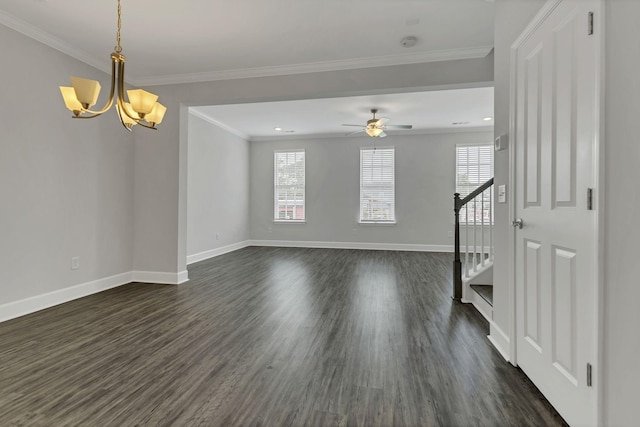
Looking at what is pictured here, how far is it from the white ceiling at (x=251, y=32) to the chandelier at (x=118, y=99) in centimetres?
84

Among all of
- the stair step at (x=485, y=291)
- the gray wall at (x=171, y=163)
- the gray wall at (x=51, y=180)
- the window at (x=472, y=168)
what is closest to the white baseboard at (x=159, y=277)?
the gray wall at (x=171, y=163)

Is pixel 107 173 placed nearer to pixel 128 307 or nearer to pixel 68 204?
pixel 68 204

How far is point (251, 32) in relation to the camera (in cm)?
324

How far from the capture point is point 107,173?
4.14m

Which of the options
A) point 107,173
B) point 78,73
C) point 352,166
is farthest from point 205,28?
point 352,166

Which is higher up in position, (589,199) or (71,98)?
(71,98)

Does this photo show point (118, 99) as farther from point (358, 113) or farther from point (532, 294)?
point (358, 113)

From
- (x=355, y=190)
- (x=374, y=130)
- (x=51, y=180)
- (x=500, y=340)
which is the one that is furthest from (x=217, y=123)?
(x=500, y=340)

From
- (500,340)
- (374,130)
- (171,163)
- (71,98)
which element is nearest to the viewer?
→ (71,98)

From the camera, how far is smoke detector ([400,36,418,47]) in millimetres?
3326

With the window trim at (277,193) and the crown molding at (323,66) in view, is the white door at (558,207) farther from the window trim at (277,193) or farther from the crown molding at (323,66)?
the window trim at (277,193)

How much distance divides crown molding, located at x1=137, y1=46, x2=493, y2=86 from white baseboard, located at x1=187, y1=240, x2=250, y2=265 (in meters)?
3.20

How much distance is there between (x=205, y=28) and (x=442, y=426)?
12.7ft

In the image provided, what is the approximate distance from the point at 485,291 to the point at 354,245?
4779mm
